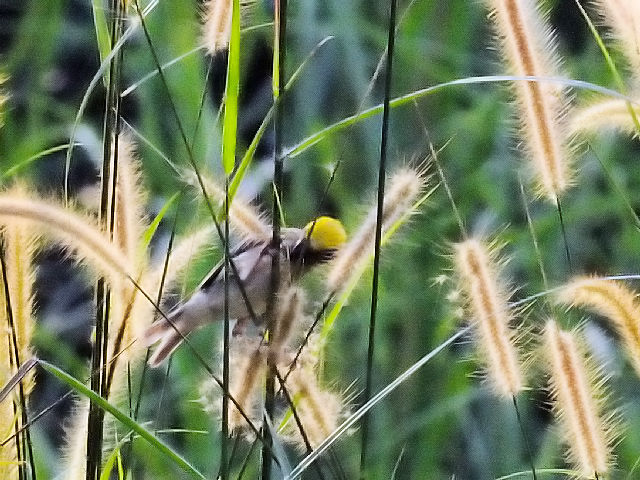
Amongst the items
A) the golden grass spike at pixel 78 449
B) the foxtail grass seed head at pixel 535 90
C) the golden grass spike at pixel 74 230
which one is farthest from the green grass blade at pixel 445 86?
the golden grass spike at pixel 78 449

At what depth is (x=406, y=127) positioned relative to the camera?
0.84m

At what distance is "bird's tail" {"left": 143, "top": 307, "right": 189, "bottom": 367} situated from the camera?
0.51m

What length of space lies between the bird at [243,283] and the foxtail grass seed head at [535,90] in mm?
157

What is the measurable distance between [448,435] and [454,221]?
244 millimetres

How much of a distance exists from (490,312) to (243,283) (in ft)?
0.56

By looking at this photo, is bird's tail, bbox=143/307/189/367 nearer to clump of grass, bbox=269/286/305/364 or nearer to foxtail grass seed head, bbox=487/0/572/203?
clump of grass, bbox=269/286/305/364

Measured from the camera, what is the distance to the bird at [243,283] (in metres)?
0.51

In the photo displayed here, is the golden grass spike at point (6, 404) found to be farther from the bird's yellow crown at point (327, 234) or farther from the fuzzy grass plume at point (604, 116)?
the fuzzy grass plume at point (604, 116)

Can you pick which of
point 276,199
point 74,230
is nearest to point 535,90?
point 276,199

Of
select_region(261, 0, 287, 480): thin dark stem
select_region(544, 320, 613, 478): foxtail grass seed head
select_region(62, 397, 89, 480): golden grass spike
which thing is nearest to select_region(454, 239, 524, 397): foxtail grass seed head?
select_region(544, 320, 613, 478): foxtail grass seed head

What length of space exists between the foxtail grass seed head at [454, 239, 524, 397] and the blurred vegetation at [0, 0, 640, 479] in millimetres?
299

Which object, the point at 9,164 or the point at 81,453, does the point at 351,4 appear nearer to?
the point at 9,164

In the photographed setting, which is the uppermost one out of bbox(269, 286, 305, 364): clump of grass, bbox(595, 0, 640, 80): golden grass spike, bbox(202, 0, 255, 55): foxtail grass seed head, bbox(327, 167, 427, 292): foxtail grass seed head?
bbox(202, 0, 255, 55): foxtail grass seed head

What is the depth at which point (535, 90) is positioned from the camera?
0.45 metres
